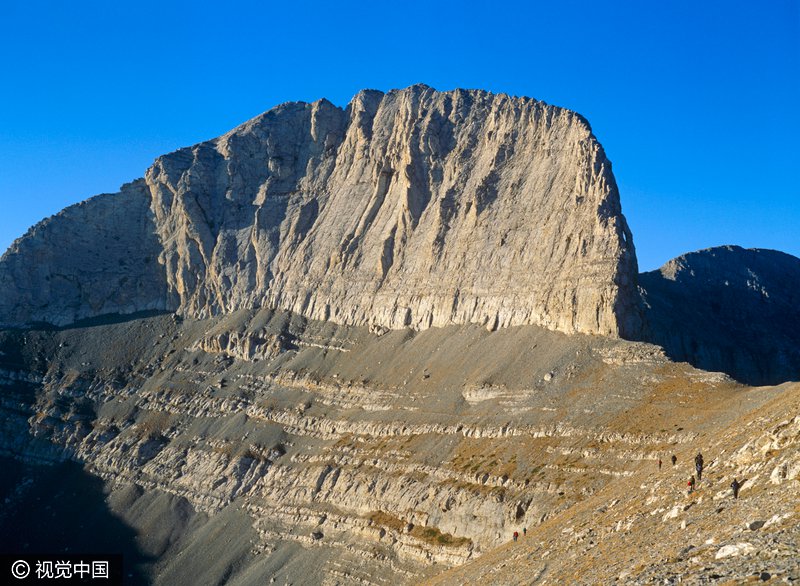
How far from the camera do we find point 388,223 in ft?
465

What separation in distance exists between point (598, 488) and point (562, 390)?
2280 cm

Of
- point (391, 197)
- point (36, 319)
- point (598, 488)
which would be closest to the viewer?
point (598, 488)

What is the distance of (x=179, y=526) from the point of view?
108125mm

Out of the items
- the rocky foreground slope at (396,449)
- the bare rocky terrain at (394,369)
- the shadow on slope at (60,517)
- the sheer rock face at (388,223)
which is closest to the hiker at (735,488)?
the rocky foreground slope at (396,449)

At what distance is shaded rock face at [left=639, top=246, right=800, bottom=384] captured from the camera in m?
146

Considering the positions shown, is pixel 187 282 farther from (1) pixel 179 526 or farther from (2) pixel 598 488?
(2) pixel 598 488

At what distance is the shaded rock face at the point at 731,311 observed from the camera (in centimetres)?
14650

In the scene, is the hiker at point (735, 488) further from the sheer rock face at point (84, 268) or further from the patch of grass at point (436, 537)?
the sheer rock face at point (84, 268)

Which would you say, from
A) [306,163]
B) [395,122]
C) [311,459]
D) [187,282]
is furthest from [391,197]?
[311,459]

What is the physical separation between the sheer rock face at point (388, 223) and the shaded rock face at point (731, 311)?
1303 inches

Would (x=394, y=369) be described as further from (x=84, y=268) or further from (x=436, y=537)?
(x=84, y=268)

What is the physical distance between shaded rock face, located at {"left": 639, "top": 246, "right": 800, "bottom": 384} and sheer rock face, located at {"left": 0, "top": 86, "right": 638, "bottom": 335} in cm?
3310

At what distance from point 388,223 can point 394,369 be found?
3604cm

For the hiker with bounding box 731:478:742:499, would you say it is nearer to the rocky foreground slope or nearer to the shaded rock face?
the rocky foreground slope
